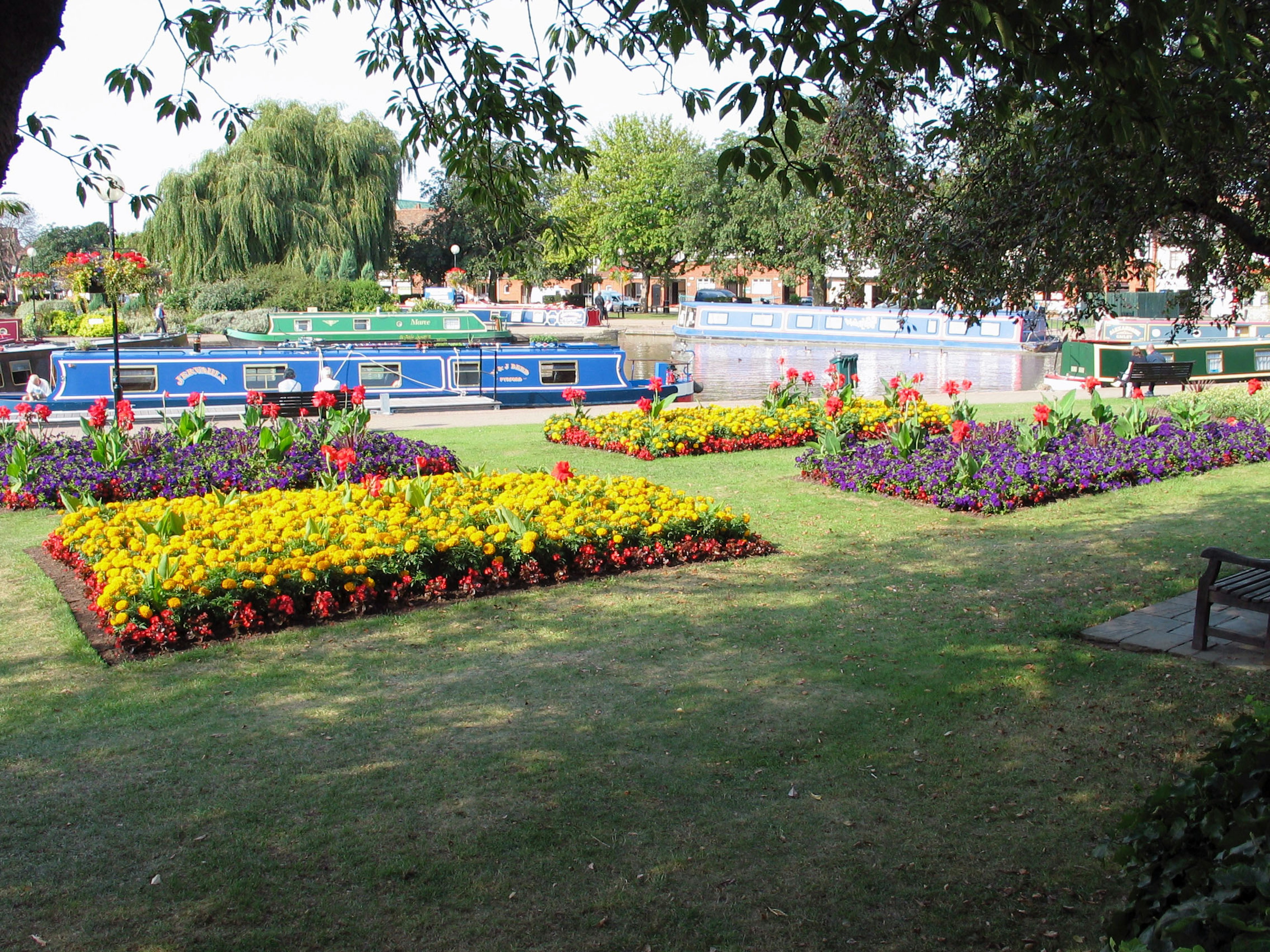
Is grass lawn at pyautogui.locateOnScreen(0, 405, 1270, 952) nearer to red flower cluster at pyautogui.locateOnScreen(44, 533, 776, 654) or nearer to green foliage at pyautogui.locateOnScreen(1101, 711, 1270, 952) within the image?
red flower cluster at pyautogui.locateOnScreen(44, 533, 776, 654)

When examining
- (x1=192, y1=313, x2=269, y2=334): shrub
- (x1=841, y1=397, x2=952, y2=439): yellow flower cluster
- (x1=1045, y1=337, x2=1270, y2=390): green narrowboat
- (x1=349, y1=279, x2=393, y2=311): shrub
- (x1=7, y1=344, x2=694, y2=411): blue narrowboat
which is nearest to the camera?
(x1=841, y1=397, x2=952, y2=439): yellow flower cluster

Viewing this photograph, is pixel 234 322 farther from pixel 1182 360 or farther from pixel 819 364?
pixel 1182 360

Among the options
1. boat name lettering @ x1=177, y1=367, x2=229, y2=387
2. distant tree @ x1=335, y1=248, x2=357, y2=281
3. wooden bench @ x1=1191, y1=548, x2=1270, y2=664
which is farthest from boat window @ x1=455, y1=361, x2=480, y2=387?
distant tree @ x1=335, y1=248, x2=357, y2=281

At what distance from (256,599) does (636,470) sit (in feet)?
22.9

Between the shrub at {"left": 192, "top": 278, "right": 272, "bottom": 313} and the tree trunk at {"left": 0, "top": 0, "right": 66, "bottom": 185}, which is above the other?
the shrub at {"left": 192, "top": 278, "right": 272, "bottom": 313}

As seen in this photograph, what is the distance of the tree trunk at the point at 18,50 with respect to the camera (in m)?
2.64

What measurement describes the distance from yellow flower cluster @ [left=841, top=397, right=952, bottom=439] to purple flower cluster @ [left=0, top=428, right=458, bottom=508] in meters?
5.68

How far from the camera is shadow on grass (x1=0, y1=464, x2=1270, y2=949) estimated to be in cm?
355

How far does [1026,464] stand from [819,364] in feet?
90.6

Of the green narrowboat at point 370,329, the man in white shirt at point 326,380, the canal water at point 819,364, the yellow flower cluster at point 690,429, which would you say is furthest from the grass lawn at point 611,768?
the green narrowboat at point 370,329

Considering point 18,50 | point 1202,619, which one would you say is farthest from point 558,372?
point 18,50

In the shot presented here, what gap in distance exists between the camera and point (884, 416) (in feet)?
49.4

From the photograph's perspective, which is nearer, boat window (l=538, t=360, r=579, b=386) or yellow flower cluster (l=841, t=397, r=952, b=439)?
yellow flower cluster (l=841, t=397, r=952, b=439)

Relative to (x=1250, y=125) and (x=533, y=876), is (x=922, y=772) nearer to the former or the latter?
(x=533, y=876)
